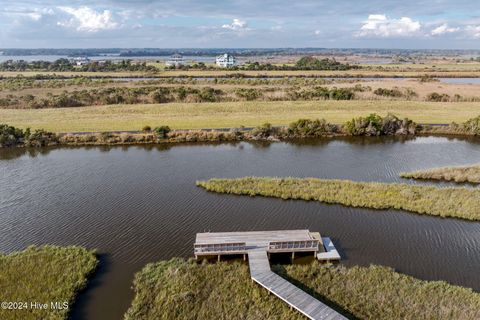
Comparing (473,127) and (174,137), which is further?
(473,127)

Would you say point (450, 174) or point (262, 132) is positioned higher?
point (262, 132)

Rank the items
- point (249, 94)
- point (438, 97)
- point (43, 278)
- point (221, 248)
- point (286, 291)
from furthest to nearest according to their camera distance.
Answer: point (438, 97)
point (249, 94)
point (221, 248)
point (43, 278)
point (286, 291)

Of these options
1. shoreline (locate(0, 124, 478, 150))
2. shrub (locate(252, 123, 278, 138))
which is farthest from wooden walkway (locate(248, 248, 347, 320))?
shrub (locate(252, 123, 278, 138))

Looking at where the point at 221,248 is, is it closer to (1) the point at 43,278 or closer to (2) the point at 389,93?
(1) the point at 43,278

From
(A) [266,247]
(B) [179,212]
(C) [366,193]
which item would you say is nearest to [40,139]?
(B) [179,212]

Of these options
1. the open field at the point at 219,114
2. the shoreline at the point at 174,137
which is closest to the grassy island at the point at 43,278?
the shoreline at the point at 174,137

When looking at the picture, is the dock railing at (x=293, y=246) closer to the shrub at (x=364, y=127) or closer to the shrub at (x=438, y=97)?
the shrub at (x=364, y=127)

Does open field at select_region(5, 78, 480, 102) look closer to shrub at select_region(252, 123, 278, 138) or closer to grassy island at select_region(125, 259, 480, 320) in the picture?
shrub at select_region(252, 123, 278, 138)
